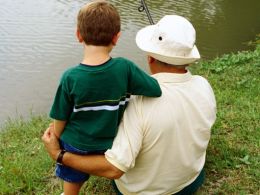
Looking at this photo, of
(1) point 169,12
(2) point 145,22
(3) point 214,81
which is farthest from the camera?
(1) point 169,12

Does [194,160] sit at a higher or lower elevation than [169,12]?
higher

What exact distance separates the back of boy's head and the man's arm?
1.95 ft

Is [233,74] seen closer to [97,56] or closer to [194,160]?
[194,160]

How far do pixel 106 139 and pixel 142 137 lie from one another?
0.61ft

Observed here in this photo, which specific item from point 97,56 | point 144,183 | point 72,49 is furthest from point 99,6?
point 72,49

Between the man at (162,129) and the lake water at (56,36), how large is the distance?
12.4 ft

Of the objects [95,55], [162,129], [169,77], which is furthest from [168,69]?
[95,55]

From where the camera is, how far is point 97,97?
7.72 ft

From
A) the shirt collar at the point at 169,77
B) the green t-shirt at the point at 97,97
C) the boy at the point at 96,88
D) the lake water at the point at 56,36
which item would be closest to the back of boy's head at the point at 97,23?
the boy at the point at 96,88

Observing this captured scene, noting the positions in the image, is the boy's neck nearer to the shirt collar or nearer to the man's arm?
the shirt collar

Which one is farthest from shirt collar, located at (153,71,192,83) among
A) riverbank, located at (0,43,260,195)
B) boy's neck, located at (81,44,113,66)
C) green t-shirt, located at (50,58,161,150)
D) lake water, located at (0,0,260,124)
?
lake water, located at (0,0,260,124)

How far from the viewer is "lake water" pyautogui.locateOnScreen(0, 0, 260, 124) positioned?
23.3ft

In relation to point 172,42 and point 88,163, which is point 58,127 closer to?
point 88,163

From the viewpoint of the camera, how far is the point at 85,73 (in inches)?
90.2
